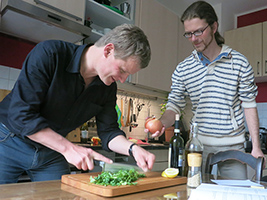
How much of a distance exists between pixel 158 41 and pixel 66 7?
147cm

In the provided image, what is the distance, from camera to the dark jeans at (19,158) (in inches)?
50.7

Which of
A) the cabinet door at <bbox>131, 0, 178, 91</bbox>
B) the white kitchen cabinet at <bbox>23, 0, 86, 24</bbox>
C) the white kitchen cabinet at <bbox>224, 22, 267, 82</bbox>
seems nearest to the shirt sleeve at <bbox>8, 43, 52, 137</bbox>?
the white kitchen cabinet at <bbox>23, 0, 86, 24</bbox>

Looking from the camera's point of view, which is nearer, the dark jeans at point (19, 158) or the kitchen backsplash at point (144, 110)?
the dark jeans at point (19, 158)

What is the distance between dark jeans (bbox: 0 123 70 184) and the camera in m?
1.29

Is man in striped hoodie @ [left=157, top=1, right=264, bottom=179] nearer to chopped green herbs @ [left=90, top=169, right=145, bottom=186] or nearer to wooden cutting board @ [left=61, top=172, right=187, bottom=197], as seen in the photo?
wooden cutting board @ [left=61, top=172, right=187, bottom=197]

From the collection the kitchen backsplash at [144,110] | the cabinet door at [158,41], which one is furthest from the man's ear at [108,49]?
the kitchen backsplash at [144,110]

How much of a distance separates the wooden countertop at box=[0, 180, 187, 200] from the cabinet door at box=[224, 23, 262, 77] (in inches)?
133

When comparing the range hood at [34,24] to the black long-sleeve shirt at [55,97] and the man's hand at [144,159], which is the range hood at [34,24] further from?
the man's hand at [144,159]

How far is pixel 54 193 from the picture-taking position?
0.87 metres

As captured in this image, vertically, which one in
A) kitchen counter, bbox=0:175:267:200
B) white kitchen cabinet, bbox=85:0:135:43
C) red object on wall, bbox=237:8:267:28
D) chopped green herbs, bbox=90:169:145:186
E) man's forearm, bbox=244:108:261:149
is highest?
red object on wall, bbox=237:8:267:28

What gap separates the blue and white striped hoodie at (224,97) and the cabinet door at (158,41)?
1.41 meters

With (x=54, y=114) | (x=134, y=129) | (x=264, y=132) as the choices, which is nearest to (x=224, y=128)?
(x=54, y=114)

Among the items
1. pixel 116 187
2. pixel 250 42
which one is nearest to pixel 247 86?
pixel 116 187

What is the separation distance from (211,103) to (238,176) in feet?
A: 1.59
